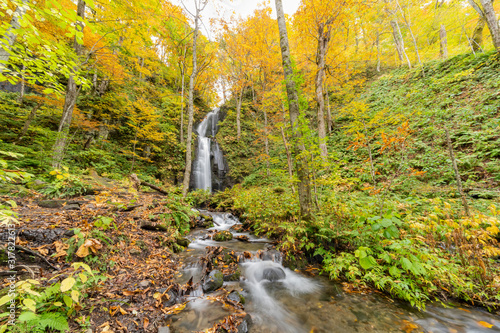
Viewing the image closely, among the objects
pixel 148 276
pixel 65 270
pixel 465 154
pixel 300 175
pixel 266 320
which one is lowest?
pixel 266 320

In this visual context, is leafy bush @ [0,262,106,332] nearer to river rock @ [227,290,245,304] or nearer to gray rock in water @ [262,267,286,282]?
river rock @ [227,290,245,304]

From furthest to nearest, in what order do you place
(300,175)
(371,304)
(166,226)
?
1. (166,226)
2. (300,175)
3. (371,304)

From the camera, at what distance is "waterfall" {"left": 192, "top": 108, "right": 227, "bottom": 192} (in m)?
14.6

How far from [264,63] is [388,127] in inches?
391

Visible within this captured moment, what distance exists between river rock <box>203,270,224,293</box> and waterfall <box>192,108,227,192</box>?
10.8 meters

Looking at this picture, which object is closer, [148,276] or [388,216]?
[388,216]

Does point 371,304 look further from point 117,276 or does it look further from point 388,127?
point 388,127

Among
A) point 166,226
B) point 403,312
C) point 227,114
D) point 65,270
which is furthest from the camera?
point 227,114

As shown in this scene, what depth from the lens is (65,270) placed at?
2314 mm

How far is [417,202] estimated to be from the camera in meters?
4.70

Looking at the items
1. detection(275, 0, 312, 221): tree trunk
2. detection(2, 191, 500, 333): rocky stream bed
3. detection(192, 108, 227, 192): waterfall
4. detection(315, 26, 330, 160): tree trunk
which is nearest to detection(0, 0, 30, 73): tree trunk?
detection(2, 191, 500, 333): rocky stream bed

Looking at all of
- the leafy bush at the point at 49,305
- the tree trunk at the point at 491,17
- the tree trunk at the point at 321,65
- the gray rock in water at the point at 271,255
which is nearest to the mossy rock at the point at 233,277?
the gray rock in water at the point at 271,255

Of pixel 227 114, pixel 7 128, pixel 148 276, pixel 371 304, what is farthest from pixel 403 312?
pixel 227 114

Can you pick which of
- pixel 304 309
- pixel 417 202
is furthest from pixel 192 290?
pixel 417 202
